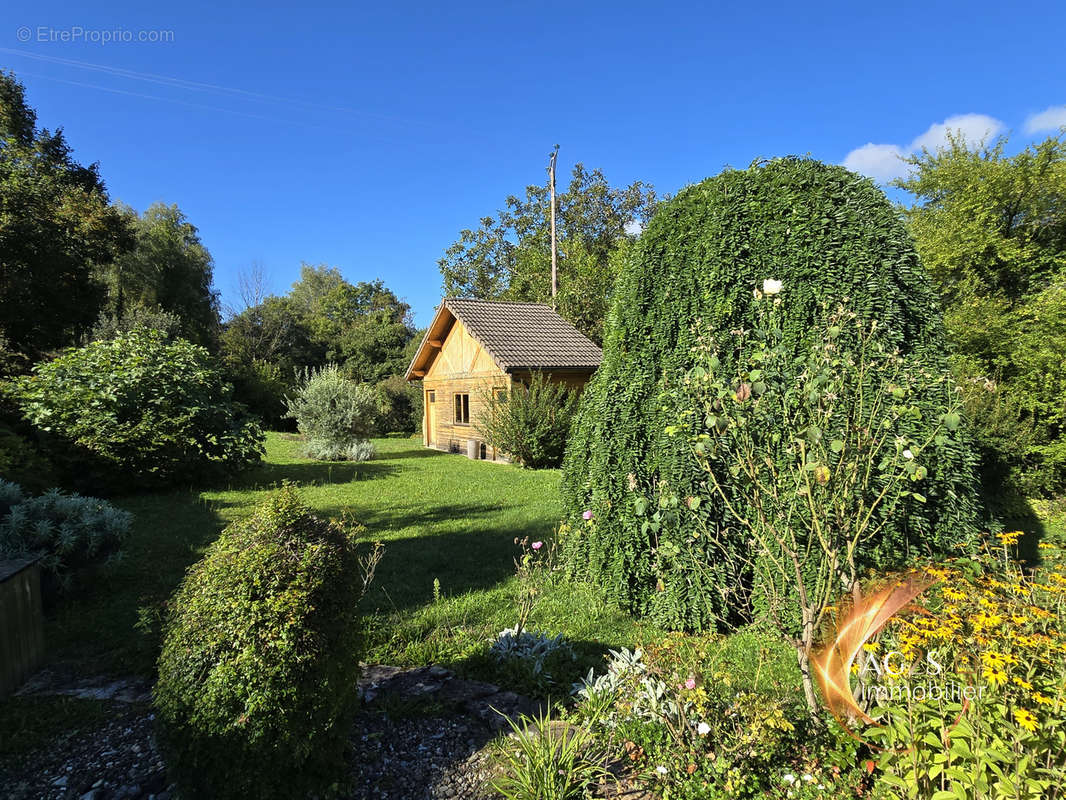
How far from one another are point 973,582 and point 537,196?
115 feet

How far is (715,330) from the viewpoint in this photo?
398 centimetres

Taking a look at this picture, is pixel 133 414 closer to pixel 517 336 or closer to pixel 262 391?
pixel 517 336

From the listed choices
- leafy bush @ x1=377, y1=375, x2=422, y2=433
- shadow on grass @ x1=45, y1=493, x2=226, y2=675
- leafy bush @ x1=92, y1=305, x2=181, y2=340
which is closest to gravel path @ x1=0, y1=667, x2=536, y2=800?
shadow on grass @ x1=45, y1=493, x2=226, y2=675

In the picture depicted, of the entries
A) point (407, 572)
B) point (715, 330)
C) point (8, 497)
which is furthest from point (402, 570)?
point (715, 330)

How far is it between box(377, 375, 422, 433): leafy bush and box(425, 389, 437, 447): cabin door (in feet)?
15.4

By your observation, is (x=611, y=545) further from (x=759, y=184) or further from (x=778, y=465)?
(x=759, y=184)

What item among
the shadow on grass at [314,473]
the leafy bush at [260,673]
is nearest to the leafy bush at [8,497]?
the leafy bush at [260,673]

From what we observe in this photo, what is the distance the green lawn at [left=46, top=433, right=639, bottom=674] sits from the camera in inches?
149

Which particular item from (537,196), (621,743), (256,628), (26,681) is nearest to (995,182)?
(621,743)

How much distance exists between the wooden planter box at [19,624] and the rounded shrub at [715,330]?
391cm

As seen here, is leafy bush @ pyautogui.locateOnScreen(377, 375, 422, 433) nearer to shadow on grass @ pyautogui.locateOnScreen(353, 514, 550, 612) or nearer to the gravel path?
shadow on grass @ pyautogui.locateOnScreen(353, 514, 550, 612)

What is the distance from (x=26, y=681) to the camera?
3.40 m

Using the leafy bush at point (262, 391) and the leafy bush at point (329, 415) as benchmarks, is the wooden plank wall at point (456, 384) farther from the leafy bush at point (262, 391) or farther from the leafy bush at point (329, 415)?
the leafy bush at point (262, 391)

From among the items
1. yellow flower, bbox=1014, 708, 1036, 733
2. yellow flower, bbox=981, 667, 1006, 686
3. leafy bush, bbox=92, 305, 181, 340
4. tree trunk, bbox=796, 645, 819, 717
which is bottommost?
tree trunk, bbox=796, 645, 819, 717
